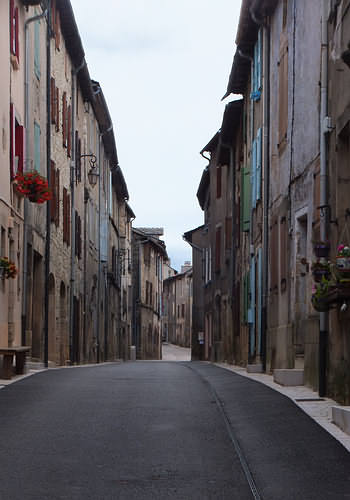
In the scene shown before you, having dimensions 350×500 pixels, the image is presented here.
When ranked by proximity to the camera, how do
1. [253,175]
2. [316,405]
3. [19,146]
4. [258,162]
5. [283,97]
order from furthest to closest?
[253,175] < [258,162] < [19,146] < [283,97] < [316,405]

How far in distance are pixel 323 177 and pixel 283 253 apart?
4.92 meters

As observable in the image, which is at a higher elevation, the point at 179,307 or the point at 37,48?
the point at 37,48

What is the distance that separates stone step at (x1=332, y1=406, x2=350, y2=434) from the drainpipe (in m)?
3.19

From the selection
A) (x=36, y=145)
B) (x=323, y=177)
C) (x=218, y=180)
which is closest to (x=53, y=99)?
(x=36, y=145)

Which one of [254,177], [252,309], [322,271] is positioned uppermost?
[254,177]

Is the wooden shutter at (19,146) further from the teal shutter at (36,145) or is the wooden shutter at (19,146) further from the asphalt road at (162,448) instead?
the asphalt road at (162,448)

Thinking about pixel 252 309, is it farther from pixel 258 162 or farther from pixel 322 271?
pixel 322 271

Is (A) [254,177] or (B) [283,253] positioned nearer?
(B) [283,253]

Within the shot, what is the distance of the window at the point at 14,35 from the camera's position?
20000mm

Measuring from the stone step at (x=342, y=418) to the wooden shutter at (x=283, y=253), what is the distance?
26.8 feet

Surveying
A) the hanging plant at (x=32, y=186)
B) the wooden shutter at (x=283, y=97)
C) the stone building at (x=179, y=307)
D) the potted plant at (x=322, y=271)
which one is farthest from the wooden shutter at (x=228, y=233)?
the stone building at (x=179, y=307)

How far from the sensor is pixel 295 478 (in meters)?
7.16

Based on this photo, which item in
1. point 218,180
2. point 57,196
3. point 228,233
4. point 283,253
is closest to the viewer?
point 283,253

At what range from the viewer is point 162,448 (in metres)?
8.57
